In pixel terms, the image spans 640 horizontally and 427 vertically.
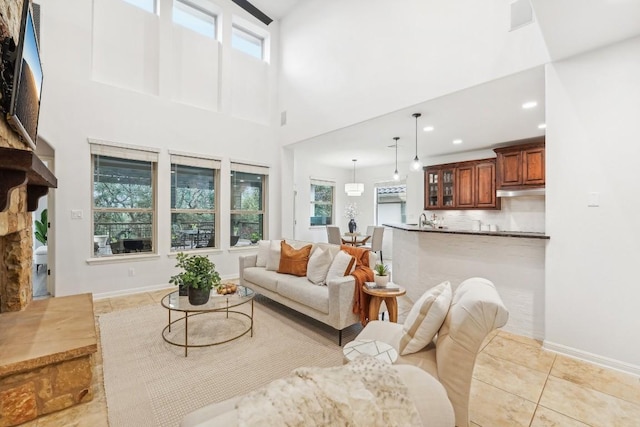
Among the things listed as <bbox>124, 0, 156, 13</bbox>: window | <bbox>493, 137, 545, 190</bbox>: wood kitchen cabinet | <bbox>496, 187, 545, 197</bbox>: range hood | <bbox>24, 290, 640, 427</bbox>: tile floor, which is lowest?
<bbox>24, 290, 640, 427</bbox>: tile floor

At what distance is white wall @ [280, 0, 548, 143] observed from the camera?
3.13 meters

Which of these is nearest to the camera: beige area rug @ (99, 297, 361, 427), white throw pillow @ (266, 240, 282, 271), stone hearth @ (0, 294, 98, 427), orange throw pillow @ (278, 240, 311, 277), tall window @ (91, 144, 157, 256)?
stone hearth @ (0, 294, 98, 427)

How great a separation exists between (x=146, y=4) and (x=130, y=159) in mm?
2615

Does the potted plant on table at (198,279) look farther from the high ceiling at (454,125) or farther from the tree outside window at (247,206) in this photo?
the high ceiling at (454,125)

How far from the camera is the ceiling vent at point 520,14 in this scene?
113 inches

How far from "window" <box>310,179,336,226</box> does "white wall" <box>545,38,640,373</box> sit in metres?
6.46

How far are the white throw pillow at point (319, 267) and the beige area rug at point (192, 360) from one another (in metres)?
0.51

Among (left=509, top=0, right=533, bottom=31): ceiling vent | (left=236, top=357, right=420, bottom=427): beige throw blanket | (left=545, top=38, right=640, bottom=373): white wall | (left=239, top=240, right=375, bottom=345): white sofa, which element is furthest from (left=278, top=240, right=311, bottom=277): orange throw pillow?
(left=509, top=0, right=533, bottom=31): ceiling vent

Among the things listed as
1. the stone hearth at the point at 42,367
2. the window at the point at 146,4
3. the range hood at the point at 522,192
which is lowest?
the stone hearth at the point at 42,367

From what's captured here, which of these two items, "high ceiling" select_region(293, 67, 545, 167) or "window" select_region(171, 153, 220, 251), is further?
"window" select_region(171, 153, 220, 251)

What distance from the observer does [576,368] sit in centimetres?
248

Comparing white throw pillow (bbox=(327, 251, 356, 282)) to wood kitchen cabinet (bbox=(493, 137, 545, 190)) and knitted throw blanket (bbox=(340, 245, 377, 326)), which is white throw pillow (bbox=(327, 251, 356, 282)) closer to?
knitted throw blanket (bbox=(340, 245, 377, 326))

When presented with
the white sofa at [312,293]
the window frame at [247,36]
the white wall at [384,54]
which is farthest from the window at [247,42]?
the white sofa at [312,293]

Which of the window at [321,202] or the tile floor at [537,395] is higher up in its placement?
the window at [321,202]
